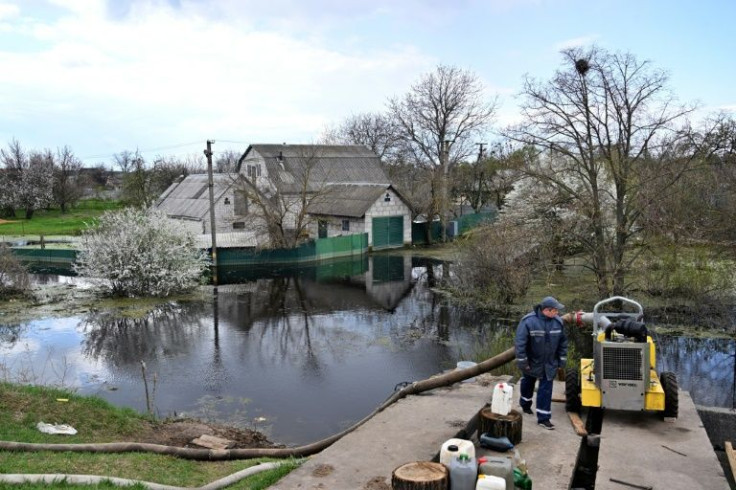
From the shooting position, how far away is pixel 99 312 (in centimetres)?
2173

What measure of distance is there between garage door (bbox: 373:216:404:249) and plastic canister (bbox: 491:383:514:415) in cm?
2960

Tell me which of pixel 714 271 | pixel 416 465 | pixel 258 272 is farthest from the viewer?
pixel 258 272

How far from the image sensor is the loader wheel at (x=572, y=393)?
9.23m

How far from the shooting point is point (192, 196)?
42.8 m

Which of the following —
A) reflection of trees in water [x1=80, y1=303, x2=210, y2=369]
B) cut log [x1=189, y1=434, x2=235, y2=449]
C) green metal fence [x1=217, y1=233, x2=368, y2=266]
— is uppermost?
green metal fence [x1=217, y1=233, x2=368, y2=266]

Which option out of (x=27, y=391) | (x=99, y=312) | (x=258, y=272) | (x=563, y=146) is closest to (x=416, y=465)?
(x=27, y=391)

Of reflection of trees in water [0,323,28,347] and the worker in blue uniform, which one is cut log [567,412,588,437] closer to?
the worker in blue uniform

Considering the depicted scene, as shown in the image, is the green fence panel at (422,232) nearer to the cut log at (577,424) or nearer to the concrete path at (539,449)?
the concrete path at (539,449)

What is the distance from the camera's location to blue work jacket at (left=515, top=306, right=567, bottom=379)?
28.7 ft

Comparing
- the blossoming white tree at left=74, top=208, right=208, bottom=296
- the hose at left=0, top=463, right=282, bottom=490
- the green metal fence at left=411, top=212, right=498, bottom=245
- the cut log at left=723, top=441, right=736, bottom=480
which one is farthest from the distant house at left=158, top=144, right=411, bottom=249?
the cut log at left=723, top=441, right=736, bottom=480

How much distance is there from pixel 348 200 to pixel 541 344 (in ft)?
100

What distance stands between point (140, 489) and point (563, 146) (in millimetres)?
15157

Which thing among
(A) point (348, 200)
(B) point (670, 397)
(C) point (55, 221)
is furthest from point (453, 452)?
(C) point (55, 221)

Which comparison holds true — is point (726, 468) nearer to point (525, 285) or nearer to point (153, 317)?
point (525, 285)
